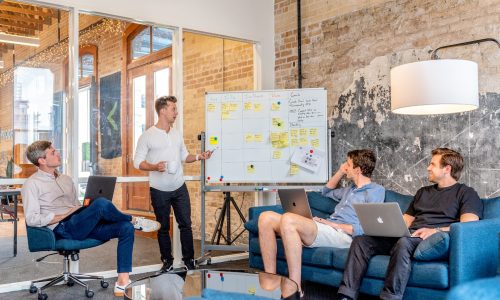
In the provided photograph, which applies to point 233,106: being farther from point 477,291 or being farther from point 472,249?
point 477,291

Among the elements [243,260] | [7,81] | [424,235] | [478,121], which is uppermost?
[7,81]

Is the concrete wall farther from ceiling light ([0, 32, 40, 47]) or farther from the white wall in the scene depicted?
ceiling light ([0, 32, 40, 47])

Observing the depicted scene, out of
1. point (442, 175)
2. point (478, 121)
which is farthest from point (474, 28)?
point (442, 175)

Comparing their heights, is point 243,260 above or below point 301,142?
below

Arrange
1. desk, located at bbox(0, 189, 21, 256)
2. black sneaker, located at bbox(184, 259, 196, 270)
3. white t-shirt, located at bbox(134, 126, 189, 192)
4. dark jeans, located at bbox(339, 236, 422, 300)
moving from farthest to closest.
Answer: black sneaker, located at bbox(184, 259, 196, 270), white t-shirt, located at bbox(134, 126, 189, 192), desk, located at bbox(0, 189, 21, 256), dark jeans, located at bbox(339, 236, 422, 300)

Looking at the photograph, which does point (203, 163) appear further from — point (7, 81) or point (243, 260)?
point (7, 81)

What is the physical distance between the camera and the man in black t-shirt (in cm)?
341

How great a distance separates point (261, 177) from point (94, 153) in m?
1.74

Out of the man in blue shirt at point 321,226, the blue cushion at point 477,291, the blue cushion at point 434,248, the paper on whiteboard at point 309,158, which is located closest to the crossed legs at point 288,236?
the man in blue shirt at point 321,226

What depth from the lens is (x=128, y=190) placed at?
5.55 metres

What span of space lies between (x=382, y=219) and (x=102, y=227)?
225cm

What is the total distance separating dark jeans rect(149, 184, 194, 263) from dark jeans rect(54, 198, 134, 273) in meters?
0.77

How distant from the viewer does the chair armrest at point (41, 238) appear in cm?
407

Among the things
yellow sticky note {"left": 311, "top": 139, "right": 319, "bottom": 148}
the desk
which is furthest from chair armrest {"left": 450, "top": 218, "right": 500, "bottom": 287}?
the desk
